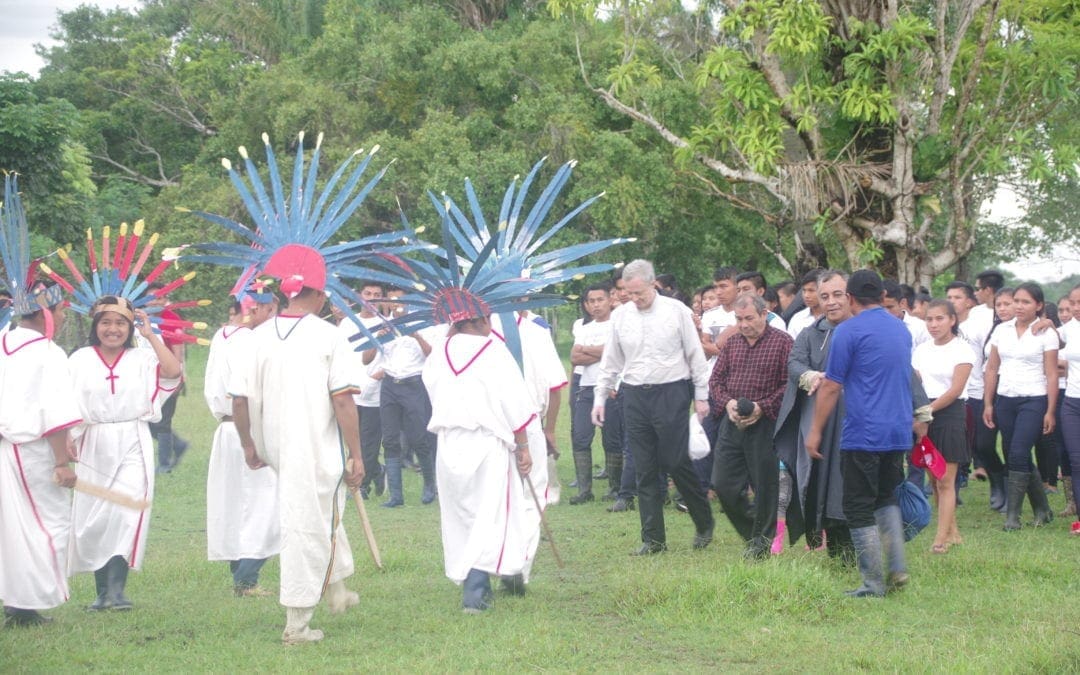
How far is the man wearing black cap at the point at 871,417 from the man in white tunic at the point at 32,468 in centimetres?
430

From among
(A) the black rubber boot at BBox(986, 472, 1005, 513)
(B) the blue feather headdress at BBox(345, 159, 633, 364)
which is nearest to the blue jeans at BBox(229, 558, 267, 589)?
(B) the blue feather headdress at BBox(345, 159, 633, 364)

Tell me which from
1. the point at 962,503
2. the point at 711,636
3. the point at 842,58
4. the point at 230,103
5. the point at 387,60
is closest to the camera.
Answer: the point at 711,636

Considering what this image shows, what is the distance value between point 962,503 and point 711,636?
5699mm

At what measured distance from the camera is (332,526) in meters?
6.89

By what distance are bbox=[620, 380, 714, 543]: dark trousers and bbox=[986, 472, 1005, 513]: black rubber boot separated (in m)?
3.22

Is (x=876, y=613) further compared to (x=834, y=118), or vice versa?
(x=834, y=118)

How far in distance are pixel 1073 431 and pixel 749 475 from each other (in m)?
2.59

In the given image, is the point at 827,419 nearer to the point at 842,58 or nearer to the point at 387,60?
the point at 842,58

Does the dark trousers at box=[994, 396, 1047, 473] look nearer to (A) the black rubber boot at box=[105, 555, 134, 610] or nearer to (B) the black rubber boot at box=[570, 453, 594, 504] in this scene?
(B) the black rubber boot at box=[570, 453, 594, 504]

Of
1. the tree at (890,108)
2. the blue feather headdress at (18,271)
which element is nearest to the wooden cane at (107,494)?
the blue feather headdress at (18,271)

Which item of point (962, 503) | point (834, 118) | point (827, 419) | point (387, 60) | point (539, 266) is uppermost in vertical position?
point (387, 60)

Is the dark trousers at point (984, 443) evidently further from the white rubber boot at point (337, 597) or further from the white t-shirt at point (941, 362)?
the white rubber boot at point (337, 597)

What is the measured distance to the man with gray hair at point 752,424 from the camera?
8.66 metres

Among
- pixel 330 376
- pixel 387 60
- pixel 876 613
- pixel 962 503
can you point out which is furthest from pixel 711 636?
pixel 387 60
